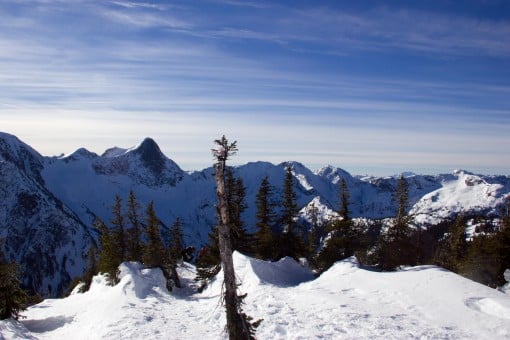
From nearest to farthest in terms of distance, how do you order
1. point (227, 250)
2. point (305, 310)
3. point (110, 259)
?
point (227, 250) → point (305, 310) → point (110, 259)

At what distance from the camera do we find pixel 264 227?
4225cm

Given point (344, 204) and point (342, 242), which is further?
point (344, 204)

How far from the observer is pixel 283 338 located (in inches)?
710

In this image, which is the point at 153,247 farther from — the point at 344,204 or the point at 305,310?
the point at 305,310

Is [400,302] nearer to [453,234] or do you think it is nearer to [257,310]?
[257,310]

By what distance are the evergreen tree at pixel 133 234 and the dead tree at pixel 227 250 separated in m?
36.6

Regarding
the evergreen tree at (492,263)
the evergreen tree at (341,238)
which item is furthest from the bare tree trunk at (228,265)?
the evergreen tree at (492,263)

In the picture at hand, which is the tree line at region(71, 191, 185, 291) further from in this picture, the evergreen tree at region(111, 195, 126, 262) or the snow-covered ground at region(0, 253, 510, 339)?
the snow-covered ground at region(0, 253, 510, 339)

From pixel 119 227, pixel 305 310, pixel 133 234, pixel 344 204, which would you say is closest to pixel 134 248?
pixel 133 234

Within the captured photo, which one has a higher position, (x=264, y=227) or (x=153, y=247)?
(x=264, y=227)

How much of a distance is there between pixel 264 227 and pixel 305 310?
67.5 feet

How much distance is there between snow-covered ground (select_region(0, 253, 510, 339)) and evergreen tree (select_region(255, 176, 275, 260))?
784 cm

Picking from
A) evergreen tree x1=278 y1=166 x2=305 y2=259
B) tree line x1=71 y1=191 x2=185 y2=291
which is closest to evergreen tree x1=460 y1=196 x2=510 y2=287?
evergreen tree x1=278 y1=166 x2=305 y2=259

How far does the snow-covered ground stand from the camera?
18062 mm
